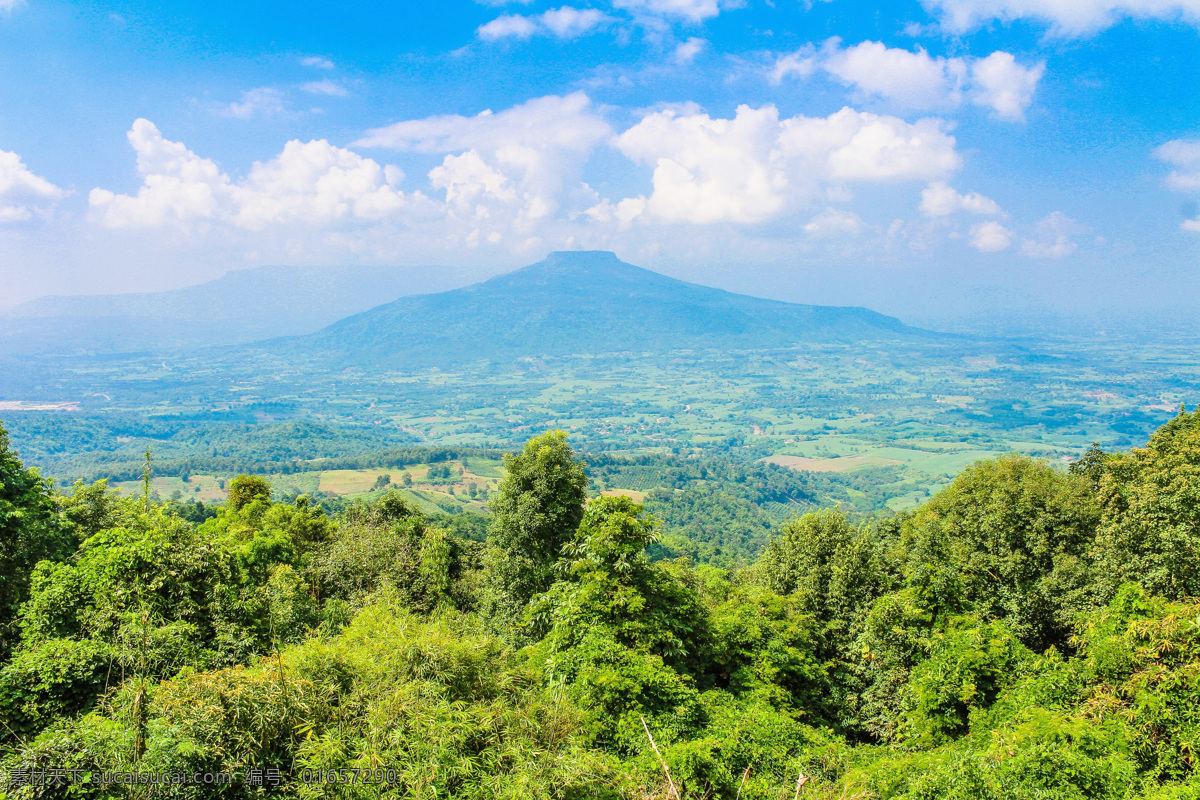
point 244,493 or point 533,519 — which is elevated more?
point 533,519

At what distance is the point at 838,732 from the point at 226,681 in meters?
16.8

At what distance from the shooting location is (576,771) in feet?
23.8

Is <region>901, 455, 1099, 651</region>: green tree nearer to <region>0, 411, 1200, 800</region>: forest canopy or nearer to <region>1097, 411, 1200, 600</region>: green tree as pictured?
<region>0, 411, 1200, 800</region>: forest canopy

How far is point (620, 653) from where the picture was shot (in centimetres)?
1227

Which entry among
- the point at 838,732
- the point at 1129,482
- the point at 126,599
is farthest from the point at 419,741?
the point at 1129,482

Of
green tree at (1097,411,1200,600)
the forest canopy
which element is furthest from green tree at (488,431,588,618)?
green tree at (1097,411,1200,600)

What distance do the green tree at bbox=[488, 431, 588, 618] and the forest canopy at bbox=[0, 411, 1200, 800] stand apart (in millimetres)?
91

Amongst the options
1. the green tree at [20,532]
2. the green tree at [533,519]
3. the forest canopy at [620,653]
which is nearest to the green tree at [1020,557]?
the forest canopy at [620,653]

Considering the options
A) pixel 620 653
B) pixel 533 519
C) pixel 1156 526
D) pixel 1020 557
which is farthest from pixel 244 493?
pixel 1156 526

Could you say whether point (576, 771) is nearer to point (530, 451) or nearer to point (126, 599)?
point (126, 599)

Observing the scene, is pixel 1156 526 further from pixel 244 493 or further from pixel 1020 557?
pixel 244 493

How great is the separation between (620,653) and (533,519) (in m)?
6.48

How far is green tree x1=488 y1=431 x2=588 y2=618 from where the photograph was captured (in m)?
18.2

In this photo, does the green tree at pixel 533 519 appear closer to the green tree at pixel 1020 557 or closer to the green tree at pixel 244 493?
the green tree at pixel 1020 557
